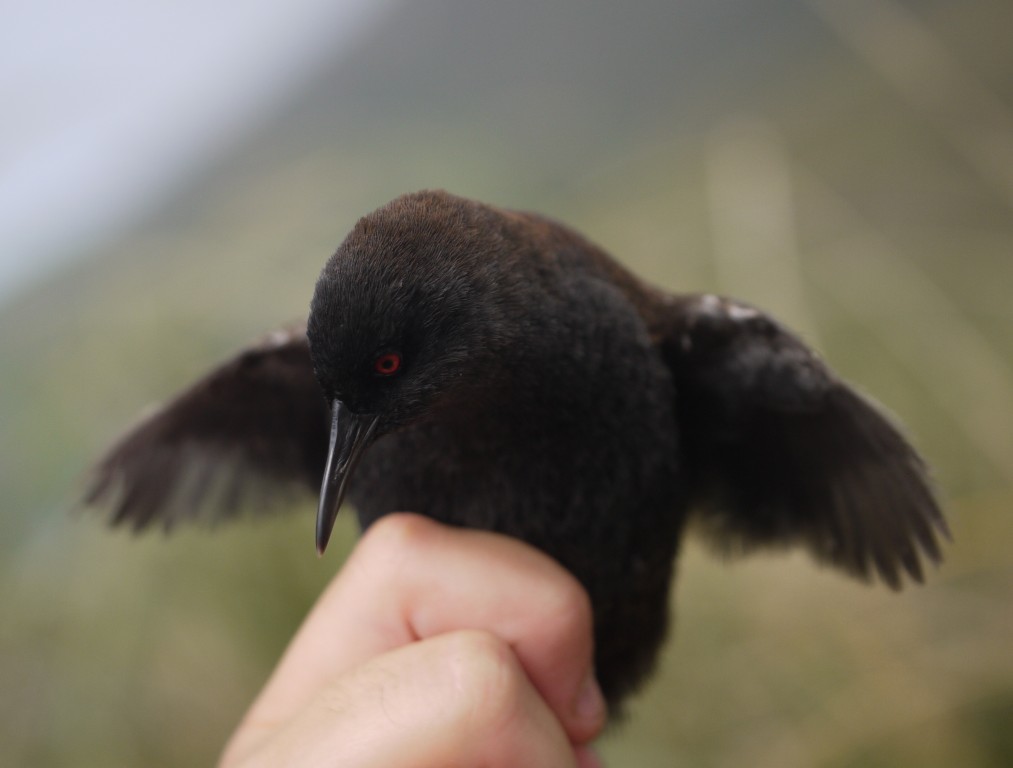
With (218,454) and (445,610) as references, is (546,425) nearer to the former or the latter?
(445,610)

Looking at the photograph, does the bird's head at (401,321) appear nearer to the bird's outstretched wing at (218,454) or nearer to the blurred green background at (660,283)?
the bird's outstretched wing at (218,454)

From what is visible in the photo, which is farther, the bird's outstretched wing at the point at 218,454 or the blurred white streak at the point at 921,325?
the blurred white streak at the point at 921,325

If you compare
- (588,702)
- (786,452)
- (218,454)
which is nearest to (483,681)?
(588,702)

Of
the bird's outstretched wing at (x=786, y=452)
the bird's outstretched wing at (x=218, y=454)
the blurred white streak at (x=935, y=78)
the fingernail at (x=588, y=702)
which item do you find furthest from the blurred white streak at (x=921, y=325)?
the bird's outstretched wing at (x=218, y=454)

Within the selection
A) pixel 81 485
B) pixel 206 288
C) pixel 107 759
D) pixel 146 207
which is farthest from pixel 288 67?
pixel 107 759

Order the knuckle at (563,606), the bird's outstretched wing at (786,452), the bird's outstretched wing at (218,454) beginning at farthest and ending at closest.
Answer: the bird's outstretched wing at (218,454) < the bird's outstretched wing at (786,452) < the knuckle at (563,606)

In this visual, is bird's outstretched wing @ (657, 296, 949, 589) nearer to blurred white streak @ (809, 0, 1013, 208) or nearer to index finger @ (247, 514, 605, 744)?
index finger @ (247, 514, 605, 744)
